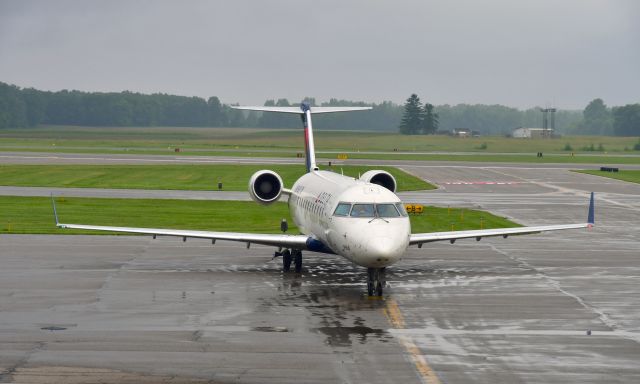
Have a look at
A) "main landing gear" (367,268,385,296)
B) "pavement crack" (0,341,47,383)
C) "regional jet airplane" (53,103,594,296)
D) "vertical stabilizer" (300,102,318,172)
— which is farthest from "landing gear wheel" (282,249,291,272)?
"pavement crack" (0,341,47,383)

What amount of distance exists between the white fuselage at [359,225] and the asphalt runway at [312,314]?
4.25 ft

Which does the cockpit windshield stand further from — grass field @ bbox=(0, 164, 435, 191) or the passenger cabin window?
grass field @ bbox=(0, 164, 435, 191)

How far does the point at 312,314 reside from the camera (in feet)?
78.9

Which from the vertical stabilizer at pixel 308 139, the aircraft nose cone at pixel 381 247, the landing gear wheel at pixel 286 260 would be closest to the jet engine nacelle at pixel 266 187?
the landing gear wheel at pixel 286 260

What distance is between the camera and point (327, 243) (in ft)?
94.0

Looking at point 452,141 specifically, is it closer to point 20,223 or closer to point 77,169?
point 77,169

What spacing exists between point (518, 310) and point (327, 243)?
624cm

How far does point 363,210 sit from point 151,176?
54.1 m

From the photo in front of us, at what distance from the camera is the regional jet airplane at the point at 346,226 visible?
25.5 meters

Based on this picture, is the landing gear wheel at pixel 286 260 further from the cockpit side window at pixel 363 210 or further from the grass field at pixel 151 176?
the grass field at pixel 151 176

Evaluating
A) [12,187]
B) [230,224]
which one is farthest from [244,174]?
Result: [230,224]

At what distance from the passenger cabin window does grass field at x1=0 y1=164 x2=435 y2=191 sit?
41.9m

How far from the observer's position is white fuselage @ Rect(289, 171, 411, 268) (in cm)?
2516

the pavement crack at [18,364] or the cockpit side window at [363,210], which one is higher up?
the cockpit side window at [363,210]
